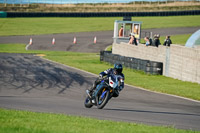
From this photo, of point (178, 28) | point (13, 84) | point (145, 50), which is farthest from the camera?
point (178, 28)

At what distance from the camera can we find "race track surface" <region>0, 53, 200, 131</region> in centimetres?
1229

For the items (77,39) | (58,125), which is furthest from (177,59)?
(77,39)

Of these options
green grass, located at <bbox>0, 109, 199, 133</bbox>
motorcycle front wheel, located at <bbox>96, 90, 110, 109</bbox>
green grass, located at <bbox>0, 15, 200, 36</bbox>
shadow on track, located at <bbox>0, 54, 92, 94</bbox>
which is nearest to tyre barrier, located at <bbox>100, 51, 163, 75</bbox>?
shadow on track, located at <bbox>0, 54, 92, 94</bbox>

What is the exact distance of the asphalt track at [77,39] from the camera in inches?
1693

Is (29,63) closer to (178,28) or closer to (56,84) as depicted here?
(56,84)

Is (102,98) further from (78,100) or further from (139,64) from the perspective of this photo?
(139,64)

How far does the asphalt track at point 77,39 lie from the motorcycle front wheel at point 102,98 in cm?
2802

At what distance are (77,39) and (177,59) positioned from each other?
88.9 ft

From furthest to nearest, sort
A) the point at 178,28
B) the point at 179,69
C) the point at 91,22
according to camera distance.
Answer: the point at 91,22
the point at 178,28
the point at 179,69

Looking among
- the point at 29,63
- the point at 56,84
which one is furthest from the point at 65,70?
the point at 56,84

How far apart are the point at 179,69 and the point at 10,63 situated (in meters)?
11.0

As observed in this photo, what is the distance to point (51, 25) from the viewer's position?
201 feet

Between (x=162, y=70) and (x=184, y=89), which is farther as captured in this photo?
(x=162, y=70)

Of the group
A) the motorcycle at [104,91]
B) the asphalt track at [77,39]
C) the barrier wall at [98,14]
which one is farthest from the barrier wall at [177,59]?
the barrier wall at [98,14]
